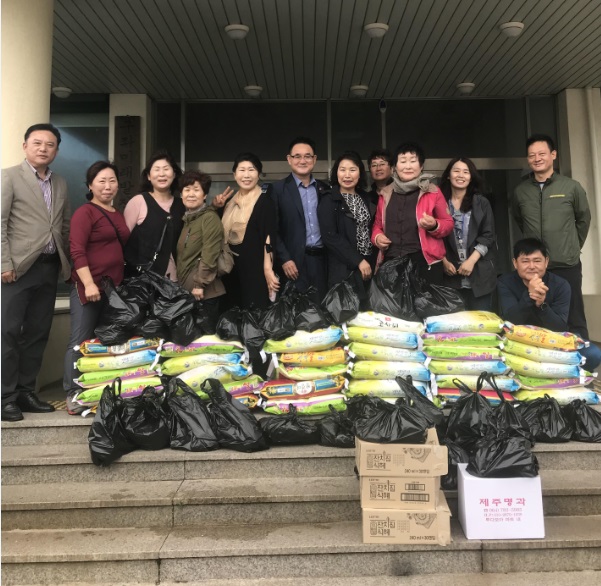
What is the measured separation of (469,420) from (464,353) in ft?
1.82

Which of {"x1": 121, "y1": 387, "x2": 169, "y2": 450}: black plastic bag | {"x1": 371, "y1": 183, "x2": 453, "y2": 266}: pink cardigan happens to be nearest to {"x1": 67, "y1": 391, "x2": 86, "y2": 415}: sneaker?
{"x1": 121, "y1": 387, "x2": 169, "y2": 450}: black plastic bag

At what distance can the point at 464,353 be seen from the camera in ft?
12.0

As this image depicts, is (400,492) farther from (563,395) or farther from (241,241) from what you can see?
(241,241)

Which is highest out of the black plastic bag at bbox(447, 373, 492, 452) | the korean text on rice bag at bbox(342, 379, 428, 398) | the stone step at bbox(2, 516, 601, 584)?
the korean text on rice bag at bbox(342, 379, 428, 398)

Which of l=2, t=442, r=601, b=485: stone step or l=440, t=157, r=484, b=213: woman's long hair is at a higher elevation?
l=440, t=157, r=484, b=213: woman's long hair

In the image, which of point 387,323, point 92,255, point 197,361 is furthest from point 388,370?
point 92,255

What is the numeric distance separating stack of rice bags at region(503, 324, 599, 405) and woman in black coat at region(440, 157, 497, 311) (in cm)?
67

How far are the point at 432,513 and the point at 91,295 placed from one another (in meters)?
2.62

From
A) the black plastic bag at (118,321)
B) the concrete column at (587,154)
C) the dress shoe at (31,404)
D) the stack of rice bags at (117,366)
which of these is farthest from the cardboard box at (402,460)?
the concrete column at (587,154)

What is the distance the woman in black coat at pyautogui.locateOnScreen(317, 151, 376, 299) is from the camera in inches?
167

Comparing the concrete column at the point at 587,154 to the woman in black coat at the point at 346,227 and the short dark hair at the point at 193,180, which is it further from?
the short dark hair at the point at 193,180

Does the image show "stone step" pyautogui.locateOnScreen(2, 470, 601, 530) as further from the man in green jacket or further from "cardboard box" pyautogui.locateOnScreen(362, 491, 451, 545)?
the man in green jacket

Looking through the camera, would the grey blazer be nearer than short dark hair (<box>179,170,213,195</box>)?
Yes

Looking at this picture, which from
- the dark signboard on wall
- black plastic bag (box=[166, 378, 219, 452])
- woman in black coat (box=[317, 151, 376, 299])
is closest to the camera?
black plastic bag (box=[166, 378, 219, 452])
